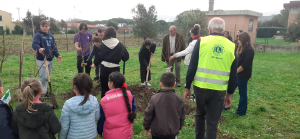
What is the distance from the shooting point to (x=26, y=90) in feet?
6.72

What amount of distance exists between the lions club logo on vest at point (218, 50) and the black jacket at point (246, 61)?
5.74 feet

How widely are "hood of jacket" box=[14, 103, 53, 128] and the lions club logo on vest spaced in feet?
7.19

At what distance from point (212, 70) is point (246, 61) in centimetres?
184

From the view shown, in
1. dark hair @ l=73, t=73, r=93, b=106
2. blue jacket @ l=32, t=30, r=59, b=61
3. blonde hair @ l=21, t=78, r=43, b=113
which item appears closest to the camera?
blonde hair @ l=21, t=78, r=43, b=113

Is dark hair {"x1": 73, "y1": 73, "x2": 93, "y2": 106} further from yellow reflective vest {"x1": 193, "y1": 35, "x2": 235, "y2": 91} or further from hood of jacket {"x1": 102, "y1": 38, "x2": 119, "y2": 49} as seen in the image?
hood of jacket {"x1": 102, "y1": 38, "x2": 119, "y2": 49}

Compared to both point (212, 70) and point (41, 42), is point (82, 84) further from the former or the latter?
point (41, 42)

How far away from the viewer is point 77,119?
236cm

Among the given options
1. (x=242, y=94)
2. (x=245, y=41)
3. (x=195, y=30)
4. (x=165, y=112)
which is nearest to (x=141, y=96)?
(x=195, y=30)

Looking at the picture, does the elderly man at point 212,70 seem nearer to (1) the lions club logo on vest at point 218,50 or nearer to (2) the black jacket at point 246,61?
(1) the lions club logo on vest at point 218,50

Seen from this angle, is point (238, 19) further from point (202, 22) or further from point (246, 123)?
point (246, 123)

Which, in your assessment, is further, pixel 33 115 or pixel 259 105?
pixel 259 105

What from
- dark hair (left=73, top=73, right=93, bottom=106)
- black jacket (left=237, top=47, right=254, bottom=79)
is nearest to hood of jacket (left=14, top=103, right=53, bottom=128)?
dark hair (left=73, top=73, right=93, bottom=106)

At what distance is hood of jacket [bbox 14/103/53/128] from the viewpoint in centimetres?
206

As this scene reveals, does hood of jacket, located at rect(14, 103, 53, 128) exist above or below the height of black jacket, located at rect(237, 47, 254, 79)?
below
